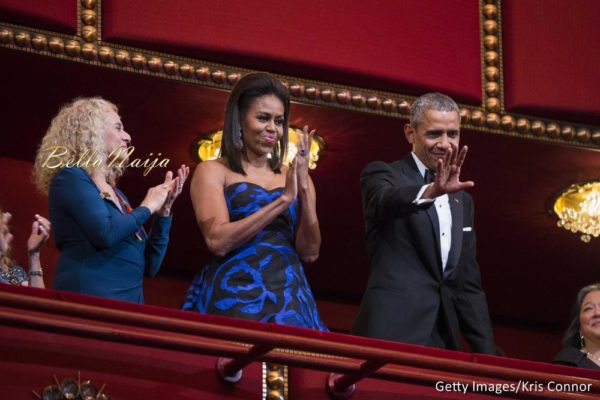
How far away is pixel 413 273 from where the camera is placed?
16.7ft

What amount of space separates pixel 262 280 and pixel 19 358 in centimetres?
92

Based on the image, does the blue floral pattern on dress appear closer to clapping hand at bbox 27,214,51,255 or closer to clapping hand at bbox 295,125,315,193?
clapping hand at bbox 295,125,315,193

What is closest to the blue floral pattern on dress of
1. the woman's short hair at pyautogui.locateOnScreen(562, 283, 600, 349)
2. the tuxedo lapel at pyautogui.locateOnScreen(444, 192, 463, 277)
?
the tuxedo lapel at pyautogui.locateOnScreen(444, 192, 463, 277)

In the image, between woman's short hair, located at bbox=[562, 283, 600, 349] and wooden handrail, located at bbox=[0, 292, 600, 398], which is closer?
wooden handrail, located at bbox=[0, 292, 600, 398]

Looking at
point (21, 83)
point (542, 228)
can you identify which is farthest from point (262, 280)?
point (542, 228)

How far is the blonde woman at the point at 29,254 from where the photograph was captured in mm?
4910

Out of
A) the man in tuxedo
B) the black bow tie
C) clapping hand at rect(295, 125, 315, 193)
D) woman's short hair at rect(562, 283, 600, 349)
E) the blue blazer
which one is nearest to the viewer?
the blue blazer

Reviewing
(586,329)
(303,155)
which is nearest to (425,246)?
(303,155)

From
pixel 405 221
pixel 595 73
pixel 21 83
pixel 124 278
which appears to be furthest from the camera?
pixel 595 73

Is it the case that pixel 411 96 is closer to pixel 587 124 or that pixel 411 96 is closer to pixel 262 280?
pixel 587 124

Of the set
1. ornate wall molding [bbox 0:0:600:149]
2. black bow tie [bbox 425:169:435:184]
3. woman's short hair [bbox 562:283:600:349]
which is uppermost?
ornate wall molding [bbox 0:0:600:149]

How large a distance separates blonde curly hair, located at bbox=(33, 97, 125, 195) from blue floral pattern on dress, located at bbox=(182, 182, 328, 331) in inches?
17.0

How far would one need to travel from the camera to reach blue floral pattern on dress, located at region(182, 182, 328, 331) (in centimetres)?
474

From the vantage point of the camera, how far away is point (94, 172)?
4.93 m
